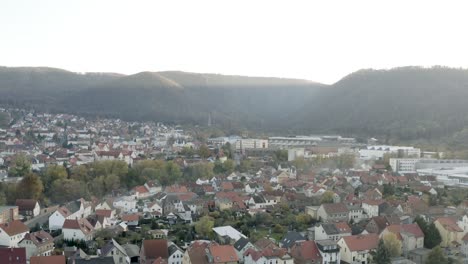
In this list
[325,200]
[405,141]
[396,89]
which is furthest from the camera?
[396,89]

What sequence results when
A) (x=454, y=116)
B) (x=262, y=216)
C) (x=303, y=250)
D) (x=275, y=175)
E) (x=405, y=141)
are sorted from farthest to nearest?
(x=454, y=116), (x=405, y=141), (x=275, y=175), (x=262, y=216), (x=303, y=250)

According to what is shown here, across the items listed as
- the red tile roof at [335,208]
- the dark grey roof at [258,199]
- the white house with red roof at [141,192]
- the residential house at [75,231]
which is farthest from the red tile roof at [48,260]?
the white house with red roof at [141,192]

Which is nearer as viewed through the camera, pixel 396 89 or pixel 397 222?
pixel 397 222

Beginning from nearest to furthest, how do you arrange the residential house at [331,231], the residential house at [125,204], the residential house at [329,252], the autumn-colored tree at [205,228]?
the residential house at [329,252] < the residential house at [331,231] < the autumn-colored tree at [205,228] < the residential house at [125,204]

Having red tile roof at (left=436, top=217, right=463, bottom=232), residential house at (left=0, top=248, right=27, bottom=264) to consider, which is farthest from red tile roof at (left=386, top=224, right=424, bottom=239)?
residential house at (left=0, top=248, right=27, bottom=264)

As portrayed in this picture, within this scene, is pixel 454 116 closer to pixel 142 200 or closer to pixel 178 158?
pixel 178 158

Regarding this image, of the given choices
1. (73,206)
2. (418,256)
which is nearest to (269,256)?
(418,256)

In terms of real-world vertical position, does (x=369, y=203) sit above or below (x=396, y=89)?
below

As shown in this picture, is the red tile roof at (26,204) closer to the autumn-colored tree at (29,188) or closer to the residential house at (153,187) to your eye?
the autumn-colored tree at (29,188)

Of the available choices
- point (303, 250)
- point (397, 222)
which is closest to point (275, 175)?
point (397, 222)
